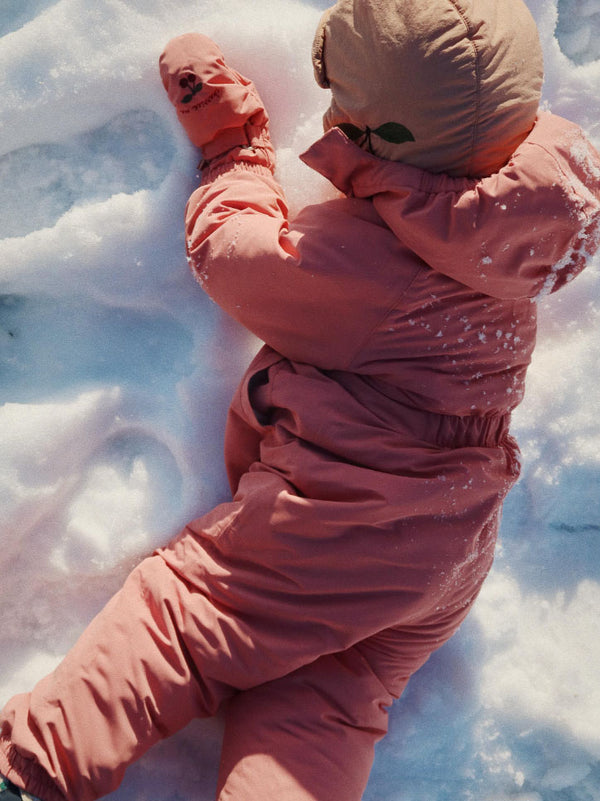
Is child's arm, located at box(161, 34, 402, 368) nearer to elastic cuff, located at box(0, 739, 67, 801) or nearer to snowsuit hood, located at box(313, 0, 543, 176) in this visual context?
snowsuit hood, located at box(313, 0, 543, 176)

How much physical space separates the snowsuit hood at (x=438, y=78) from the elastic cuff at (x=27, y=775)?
29.5 inches

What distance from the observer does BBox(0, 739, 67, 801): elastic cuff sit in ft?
2.65

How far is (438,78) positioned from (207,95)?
0.42 m

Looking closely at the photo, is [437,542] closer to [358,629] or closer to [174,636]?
[358,629]

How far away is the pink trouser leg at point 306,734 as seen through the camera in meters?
0.87

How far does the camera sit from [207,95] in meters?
0.99

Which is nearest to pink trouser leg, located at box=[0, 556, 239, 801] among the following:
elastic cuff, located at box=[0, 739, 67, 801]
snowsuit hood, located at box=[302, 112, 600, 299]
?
elastic cuff, located at box=[0, 739, 67, 801]

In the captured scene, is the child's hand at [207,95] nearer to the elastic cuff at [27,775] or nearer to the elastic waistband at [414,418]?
the elastic waistband at [414,418]

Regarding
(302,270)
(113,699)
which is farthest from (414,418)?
(113,699)

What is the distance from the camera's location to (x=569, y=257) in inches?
29.5

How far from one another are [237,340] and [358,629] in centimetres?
45

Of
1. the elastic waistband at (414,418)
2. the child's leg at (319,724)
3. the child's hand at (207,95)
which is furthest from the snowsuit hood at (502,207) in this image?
the child's leg at (319,724)

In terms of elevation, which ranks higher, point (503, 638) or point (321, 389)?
point (321, 389)

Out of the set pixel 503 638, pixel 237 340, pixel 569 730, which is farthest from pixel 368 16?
pixel 569 730
